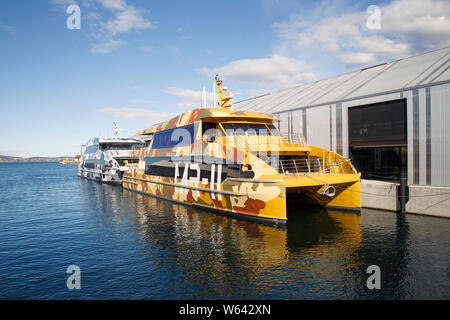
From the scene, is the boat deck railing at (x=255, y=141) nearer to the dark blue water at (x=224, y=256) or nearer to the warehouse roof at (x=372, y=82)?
the dark blue water at (x=224, y=256)

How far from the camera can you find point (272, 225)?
36.8 feet

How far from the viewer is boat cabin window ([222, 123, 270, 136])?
1386cm

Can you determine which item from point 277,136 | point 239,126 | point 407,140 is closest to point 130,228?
point 239,126

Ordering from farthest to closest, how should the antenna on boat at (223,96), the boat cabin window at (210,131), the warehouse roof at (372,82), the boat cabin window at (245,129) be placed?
the antenna on boat at (223,96)
the warehouse roof at (372,82)
the boat cabin window at (245,129)
the boat cabin window at (210,131)

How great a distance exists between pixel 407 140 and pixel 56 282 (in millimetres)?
15382

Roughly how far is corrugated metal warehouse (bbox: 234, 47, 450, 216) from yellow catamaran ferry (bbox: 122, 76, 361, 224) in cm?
331

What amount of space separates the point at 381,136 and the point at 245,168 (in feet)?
31.4

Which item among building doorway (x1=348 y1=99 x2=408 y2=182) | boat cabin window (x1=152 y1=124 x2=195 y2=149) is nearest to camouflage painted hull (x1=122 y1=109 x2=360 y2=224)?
boat cabin window (x1=152 y1=124 x2=195 y2=149)

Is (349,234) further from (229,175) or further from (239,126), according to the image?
(239,126)

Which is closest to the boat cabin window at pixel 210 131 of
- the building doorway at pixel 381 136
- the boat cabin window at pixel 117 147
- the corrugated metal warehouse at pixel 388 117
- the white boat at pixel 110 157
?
the corrugated metal warehouse at pixel 388 117

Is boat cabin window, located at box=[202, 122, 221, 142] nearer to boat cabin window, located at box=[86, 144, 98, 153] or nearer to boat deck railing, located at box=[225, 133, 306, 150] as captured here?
boat deck railing, located at box=[225, 133, 306, 150]

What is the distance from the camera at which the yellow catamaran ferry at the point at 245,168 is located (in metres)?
11.2

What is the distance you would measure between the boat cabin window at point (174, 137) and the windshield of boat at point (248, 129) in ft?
6.86

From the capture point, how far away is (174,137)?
16734 mm
